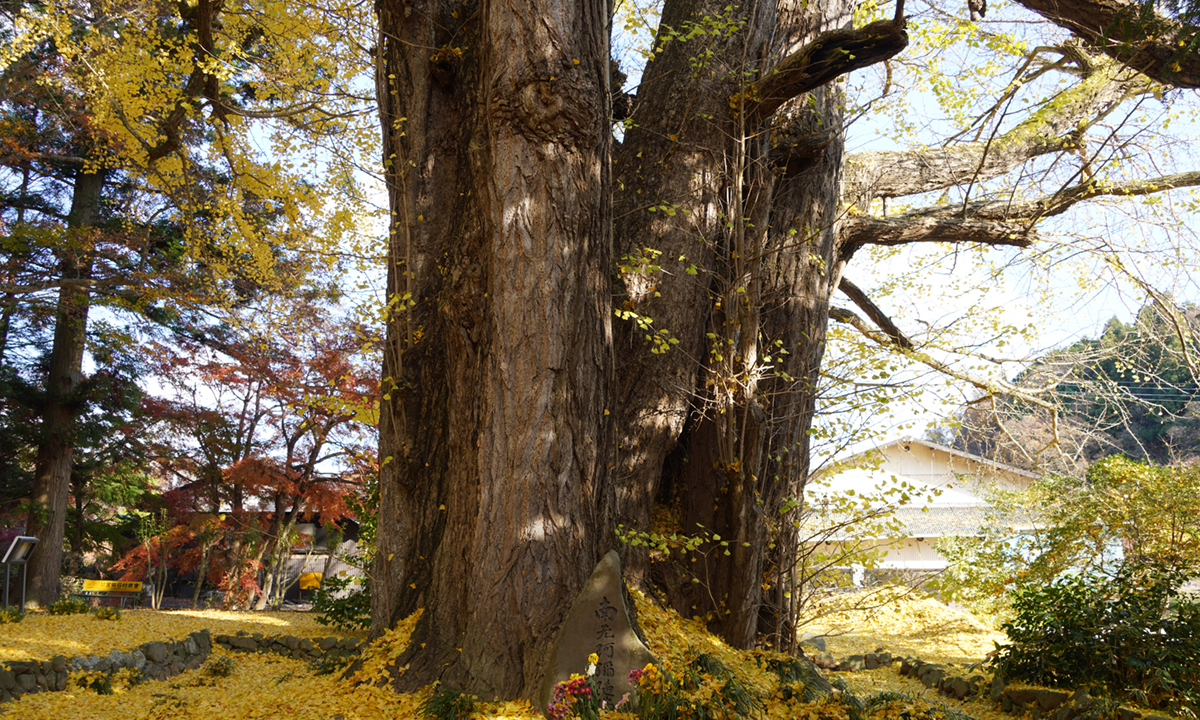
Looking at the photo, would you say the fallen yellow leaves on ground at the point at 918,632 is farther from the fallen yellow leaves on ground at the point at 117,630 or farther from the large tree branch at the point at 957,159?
the fallen yellow leaves on ground at the point at 117,630

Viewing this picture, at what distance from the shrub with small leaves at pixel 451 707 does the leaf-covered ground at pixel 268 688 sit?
0.07 metres

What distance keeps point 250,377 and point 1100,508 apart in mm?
11739

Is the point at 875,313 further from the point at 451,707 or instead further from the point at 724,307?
the point at 451,707

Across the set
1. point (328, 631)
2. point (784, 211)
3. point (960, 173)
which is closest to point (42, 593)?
Result: point (328, 631)

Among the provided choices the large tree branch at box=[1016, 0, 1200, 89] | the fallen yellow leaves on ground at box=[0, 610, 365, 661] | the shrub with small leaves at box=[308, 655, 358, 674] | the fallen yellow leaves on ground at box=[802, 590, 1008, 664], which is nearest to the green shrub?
the fallen yellow leaves on ground at box=[0, 610, 365, 661]

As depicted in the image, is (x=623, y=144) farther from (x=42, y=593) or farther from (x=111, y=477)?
(x=111, y=477)

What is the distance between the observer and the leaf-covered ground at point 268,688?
3309 mm

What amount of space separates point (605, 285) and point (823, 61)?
6.60ft

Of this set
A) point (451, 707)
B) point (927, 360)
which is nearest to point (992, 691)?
point (927, 360)

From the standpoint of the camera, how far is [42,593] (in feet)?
29.8

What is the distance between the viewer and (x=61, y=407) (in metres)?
10.0

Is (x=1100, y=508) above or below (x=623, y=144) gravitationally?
below

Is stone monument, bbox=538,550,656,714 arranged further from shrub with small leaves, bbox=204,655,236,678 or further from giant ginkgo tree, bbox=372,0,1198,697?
shrub with small leaves, bbox=204,655,236,678

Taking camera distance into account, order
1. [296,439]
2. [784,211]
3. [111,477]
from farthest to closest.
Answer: [111,477], [296,439], [784,211]
